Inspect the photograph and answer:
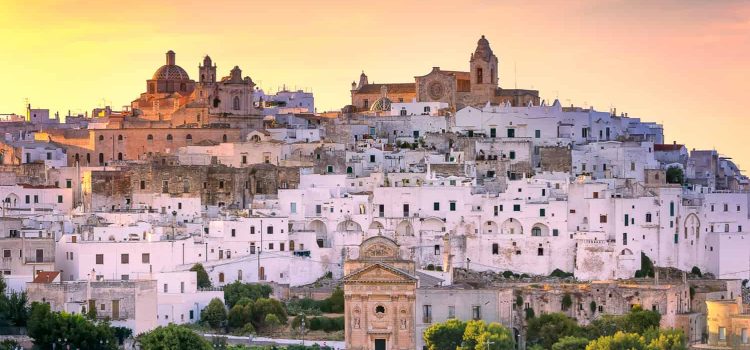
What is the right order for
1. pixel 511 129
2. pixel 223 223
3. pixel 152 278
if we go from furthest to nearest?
pixel 511 129 < pixel 223 223 < pixel 152 278

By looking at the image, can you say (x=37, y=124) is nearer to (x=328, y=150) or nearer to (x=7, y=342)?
(x=328, y=150)

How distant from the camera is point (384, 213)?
67375 mm

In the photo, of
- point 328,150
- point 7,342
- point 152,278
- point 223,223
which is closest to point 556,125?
point 328,150

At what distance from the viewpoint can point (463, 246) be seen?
66.8 meters

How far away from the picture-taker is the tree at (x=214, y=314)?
59781 millimetres

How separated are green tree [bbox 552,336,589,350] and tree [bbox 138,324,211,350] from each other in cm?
890

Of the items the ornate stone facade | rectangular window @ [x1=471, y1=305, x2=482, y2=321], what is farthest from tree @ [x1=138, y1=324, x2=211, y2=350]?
rectangular window @ [x1=471, y1=305, x2=482, y2=321]

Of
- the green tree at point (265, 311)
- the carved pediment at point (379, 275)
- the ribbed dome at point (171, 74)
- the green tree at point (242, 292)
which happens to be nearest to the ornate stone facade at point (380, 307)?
the carved pediment at point (379, 275)

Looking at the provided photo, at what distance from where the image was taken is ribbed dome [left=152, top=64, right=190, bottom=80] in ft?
266

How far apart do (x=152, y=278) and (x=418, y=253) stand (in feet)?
31.2

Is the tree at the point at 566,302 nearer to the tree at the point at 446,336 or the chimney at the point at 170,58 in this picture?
the tree at the point at 446,336

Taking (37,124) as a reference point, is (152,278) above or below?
below

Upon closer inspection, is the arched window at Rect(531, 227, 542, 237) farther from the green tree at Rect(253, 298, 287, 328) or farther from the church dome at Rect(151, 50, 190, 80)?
the church dome at Rect(151, 50, 190, 80)

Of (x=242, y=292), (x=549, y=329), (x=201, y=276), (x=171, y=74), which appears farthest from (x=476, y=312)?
(x=171, y=74)
